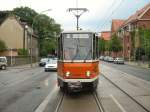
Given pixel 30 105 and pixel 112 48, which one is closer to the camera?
pixel 30 105

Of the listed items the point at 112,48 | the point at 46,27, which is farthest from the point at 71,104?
the point at 112,48

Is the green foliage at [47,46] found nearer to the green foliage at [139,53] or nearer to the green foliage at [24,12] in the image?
the green foliage at [24,12]

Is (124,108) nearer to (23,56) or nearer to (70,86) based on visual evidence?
(70,86)

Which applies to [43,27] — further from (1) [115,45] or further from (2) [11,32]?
(1) [115,45]

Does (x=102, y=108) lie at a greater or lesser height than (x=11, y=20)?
lesser

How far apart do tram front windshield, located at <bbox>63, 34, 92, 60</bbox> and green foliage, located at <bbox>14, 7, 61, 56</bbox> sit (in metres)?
80.7

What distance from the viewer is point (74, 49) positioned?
1870 centimetres

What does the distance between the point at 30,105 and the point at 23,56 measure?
61525 millimetres

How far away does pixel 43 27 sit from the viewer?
10281 cm

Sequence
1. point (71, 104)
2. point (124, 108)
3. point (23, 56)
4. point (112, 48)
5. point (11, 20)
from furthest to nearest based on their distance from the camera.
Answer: point (112, 48) < point (11, 20) < point (23, 56) < point (71, 104) < point (124, 108)

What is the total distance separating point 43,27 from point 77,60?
85.1 metres

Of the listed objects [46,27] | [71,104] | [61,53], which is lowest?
[71,104]

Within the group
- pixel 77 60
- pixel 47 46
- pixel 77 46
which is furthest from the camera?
pixel 47 46

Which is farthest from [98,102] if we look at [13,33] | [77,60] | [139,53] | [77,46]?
[13,33]
